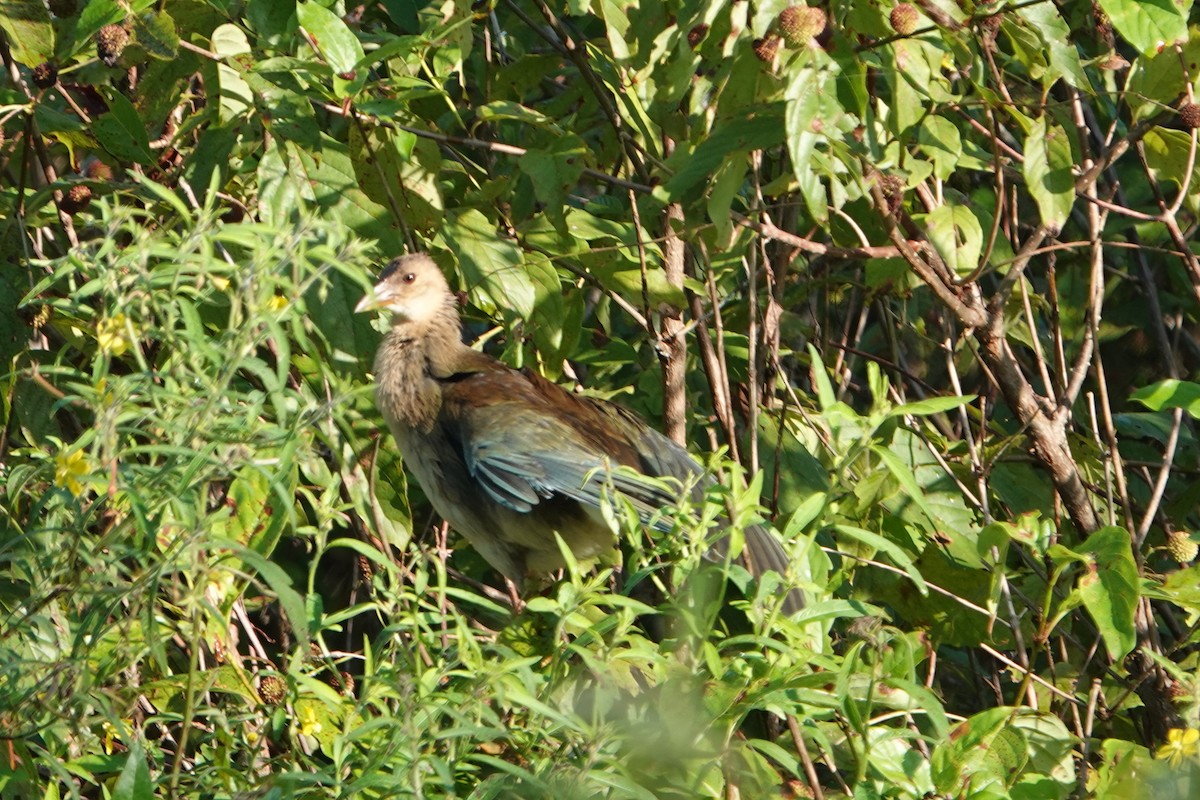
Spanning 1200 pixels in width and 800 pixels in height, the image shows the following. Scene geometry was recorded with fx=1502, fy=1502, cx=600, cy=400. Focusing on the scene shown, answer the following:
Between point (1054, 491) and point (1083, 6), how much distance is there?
4.60ft

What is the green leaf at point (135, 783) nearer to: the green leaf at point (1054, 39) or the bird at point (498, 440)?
the bird at point (498, 440)

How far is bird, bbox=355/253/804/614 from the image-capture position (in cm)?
409

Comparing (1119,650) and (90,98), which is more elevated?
(90,98)

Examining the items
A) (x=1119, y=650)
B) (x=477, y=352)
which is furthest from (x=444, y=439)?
(x=1119, y=650)

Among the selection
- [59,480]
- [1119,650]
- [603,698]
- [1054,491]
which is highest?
[59,480]

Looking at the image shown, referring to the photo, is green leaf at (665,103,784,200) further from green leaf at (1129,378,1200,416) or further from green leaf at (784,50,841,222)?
green leaf at (1129,378,1200,416)

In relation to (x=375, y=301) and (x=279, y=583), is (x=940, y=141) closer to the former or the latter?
(x=375, y=301)

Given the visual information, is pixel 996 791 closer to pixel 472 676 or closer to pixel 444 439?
pixel 472 676

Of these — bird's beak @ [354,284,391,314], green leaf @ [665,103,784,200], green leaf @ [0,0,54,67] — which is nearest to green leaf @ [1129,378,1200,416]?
green leaf @ [665,103,784,200]

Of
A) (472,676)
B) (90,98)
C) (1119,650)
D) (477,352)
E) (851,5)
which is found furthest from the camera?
A: (477,352)

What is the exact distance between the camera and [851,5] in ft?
10.8

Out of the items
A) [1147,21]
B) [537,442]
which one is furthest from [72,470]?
[1147,21]

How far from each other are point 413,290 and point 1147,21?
91.8 inches

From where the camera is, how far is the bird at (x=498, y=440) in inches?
161
